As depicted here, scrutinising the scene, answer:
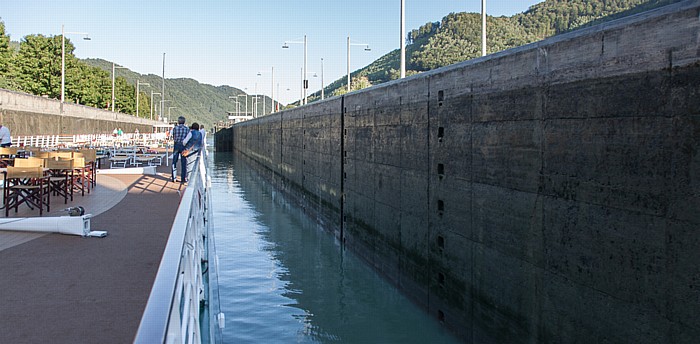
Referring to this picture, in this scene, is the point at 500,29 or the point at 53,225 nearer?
the point at 53,225

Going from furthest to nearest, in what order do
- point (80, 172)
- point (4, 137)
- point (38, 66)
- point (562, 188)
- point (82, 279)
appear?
point (38, 66), point (4, 137), point (80, 172), point (82, 279), point (562, 188)

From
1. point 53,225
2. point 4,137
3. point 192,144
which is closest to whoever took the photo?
point 53,225

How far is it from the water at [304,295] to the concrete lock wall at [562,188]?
0.61 m

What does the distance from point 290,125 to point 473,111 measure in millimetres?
21157

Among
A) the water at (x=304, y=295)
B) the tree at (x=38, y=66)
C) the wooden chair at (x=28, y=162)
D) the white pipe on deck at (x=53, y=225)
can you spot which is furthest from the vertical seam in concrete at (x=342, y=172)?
the tree at (x=38, y=66)

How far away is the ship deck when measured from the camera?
5.04 m

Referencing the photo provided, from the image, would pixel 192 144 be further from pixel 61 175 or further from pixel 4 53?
pixel 4 53

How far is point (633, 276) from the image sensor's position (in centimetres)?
505

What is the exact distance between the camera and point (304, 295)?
11703mm

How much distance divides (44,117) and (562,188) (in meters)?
40.1

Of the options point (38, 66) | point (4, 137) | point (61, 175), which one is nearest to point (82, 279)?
point (61, 175)

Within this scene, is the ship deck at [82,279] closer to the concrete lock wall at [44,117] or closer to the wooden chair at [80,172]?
the wooden chair at [80,172]

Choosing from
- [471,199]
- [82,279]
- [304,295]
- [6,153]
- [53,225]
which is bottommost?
[304,295]

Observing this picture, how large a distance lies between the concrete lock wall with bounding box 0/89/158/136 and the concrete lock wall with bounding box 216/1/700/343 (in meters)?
17.2
